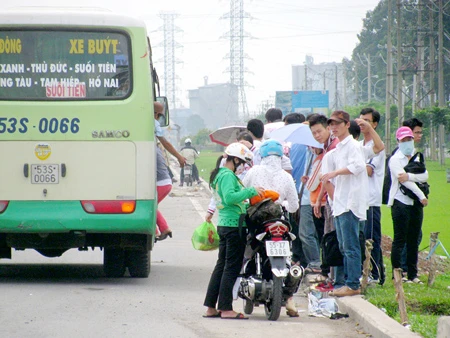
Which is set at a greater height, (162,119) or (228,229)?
(162,119)

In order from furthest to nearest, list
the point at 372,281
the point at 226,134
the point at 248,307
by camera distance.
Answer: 1. the point at 226,134
2. the point at 372,281
3. the point at 248,307

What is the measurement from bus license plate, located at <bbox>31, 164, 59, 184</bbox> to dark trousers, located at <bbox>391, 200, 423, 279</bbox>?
11.9 feet

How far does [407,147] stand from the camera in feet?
33.2

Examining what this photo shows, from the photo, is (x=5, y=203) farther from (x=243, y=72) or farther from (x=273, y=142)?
(x=243, y=72)

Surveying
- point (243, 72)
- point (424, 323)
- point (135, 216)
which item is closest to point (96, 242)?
point (135, 216)

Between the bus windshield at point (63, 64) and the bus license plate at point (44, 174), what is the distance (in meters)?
0.73

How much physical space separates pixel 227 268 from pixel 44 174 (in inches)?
108

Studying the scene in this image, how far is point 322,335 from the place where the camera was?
7.62m

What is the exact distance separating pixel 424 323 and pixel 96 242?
169 inches

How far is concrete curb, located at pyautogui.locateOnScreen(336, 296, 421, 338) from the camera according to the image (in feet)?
23.0

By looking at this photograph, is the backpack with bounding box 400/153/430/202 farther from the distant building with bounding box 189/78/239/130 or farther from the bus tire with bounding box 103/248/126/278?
the distant building with bounding box 189/78/239/130

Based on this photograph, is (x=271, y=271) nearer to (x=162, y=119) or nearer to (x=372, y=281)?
(x=372, y=281)

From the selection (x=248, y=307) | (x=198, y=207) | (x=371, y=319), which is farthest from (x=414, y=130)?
(x=198, y=207)

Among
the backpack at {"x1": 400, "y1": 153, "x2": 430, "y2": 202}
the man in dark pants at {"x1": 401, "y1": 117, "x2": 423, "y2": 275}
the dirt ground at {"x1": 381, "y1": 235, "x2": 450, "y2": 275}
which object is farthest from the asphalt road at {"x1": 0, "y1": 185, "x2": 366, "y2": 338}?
the dirt ground at {"x1": 381, "y1": 235, "x2": 450, "y2": 275}
